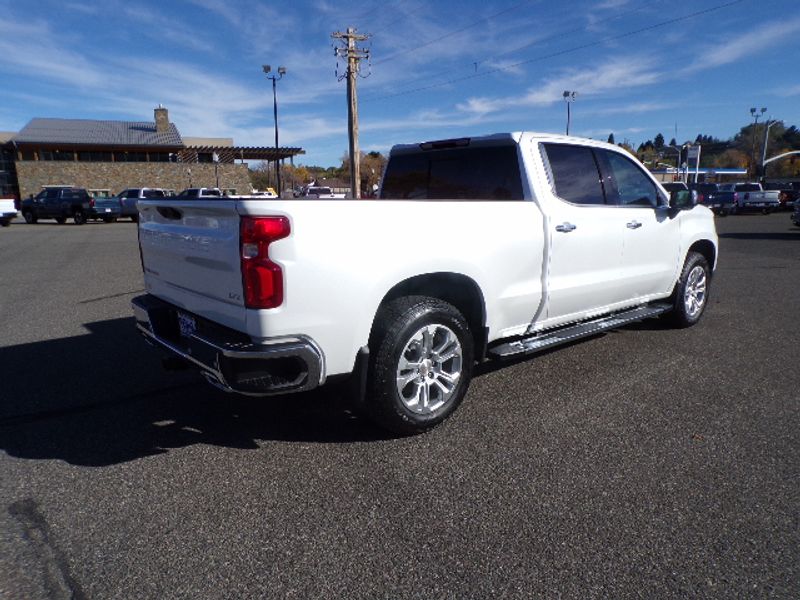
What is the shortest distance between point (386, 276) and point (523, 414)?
1.50 m

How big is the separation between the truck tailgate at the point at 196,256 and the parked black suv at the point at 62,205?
2950 cm

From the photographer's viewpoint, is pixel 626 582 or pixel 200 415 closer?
pixel 626 582

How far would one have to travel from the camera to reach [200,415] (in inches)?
150

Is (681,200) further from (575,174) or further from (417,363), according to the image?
(417,363)

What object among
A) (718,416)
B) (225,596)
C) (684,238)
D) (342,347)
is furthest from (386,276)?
(684,238)

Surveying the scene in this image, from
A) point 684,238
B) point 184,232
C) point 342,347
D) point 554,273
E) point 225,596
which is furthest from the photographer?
point 684,238

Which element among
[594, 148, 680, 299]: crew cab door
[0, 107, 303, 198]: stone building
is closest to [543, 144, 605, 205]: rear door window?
[594, 148, 680, 299]: crew cab door

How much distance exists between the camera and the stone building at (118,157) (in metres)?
45.6

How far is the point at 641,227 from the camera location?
497 cm

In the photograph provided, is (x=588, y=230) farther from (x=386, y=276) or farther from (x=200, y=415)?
(x=200, y=415)

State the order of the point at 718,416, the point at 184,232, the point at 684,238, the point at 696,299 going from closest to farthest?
1. the point at 184,232
2. the point at 718,416
3. the point at 684,238
4. the point at 696,299

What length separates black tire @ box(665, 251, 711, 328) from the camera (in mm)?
5781

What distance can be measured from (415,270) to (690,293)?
13.8ft

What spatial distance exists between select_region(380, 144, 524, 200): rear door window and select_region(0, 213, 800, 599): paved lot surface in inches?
62.3
